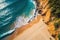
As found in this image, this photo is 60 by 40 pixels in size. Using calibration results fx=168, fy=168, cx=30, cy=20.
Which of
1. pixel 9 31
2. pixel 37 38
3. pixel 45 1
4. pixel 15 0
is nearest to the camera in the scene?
pixel 37 38

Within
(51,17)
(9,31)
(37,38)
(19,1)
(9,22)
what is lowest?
(37,38)

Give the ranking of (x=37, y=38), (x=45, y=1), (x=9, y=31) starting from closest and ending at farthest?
1. (x=37, y=38)
2. (x=9, y=31)
3. (x=45, y=1)

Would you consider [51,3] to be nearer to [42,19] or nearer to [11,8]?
[42,19]

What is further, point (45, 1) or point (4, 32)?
point (45, 1)

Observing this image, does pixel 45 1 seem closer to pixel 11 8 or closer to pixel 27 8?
pixel 27 8

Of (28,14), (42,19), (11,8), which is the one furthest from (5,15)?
(42,19)

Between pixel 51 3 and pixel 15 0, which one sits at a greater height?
pixel 15 0

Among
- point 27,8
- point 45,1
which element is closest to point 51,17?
point 45,1
